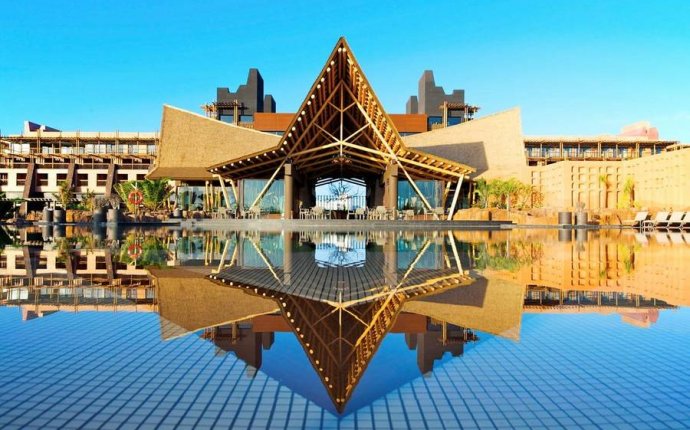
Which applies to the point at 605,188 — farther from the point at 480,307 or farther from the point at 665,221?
the point at 480,307

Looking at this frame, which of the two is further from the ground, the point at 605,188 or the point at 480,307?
the point at 605,188

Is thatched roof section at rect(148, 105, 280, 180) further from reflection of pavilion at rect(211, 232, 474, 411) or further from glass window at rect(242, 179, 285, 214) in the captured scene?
reflection of pavilion at rect(211, 232, 474, 411)

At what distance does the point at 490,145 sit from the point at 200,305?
38371 mm

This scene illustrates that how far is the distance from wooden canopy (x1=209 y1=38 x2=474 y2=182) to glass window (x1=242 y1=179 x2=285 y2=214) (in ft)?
7.11

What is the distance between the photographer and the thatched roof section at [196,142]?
39.1 meters

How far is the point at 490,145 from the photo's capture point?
4078cm

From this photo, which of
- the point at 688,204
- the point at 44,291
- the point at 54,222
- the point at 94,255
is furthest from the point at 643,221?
the point at 54,222

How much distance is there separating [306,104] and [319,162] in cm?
927

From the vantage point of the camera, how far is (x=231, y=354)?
3.65 metres

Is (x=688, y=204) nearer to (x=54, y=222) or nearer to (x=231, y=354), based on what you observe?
(x=231, y=354)

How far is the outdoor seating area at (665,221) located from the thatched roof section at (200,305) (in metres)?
30.2

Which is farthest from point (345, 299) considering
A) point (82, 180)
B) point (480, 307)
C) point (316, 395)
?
point (82, 180)

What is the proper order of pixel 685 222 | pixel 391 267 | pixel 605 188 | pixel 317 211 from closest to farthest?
pixel 391 267 → pixel 685 222 → pixel 317 211 → pixel 605 188

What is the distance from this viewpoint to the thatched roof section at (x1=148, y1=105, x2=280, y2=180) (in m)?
39.1
